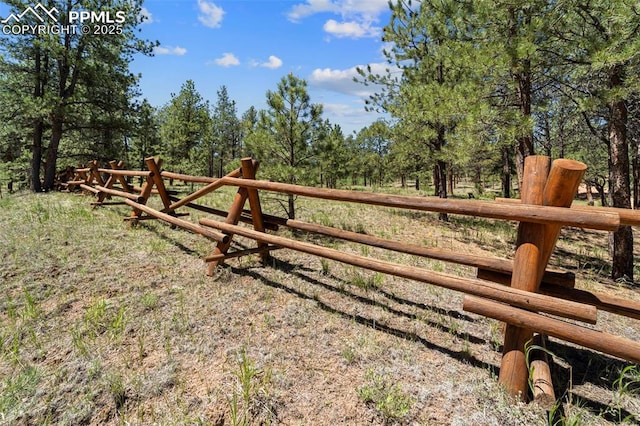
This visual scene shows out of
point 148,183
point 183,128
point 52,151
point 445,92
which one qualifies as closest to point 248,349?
point 148,183

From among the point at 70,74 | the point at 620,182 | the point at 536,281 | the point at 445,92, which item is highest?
the point at 70,74

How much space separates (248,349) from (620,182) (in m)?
8.51

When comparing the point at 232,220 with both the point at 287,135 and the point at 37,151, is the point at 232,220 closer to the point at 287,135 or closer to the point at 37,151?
the point at 287,135

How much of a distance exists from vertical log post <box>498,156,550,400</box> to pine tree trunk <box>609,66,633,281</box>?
635cm

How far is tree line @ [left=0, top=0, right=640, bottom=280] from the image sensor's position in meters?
6.25

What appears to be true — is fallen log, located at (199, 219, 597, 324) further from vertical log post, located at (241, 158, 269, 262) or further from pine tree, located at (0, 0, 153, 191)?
pine tree, located at (0, 0, 153, 191)

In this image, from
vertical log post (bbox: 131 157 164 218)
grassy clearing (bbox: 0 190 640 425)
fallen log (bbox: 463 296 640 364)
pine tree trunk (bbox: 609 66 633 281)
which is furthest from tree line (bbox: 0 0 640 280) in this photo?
fallen log (bbox: 463 296 640 364)

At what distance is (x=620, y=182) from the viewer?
21.9ft

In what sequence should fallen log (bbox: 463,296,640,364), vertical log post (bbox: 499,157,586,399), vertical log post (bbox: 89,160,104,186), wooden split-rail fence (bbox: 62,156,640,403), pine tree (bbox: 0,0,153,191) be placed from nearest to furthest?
fallen log (bbox: 463,296,640,364), wooden split-rail fence (bbox: 62,156,640,403), vertical log post (bbox: 499,157,586,399), vertical log post (bbox: 89,160,104,186), pine tree (bbox: 0,0,153,191)

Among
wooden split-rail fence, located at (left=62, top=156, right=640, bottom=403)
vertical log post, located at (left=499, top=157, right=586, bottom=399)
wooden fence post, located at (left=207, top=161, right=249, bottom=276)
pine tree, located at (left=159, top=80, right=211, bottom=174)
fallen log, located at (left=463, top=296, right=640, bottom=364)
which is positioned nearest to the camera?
fallen log, located at (left=463, top=296, right=640, bottom=364)

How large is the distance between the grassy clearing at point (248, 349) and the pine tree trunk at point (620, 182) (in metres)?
3.61

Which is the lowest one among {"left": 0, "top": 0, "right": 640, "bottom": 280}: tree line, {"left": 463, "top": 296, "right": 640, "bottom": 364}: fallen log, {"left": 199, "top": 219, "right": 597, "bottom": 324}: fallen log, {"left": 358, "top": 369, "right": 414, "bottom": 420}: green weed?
{"left": 358, "top": 369, "right": 414, "bottom": 420}: green weed

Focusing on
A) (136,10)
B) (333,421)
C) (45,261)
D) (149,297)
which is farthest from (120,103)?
(333,421)

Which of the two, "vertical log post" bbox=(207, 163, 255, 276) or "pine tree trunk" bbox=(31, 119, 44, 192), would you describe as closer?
"vertical log post" bbox=(207, 163, 255, 276)
